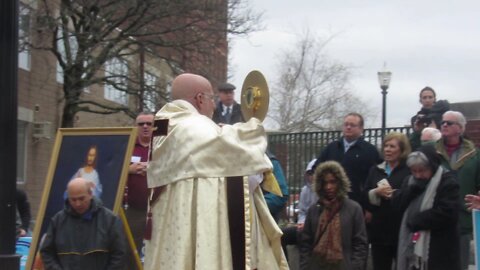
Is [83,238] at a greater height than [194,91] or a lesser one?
lesser

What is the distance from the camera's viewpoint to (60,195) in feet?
24.0

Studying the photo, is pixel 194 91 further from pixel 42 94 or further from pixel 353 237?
pixel 42 94

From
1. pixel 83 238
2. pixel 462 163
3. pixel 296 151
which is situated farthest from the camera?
A: pixel 296 151

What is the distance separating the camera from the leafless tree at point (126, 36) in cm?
2155

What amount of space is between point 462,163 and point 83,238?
12.0ft

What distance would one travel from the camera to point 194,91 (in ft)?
17.2

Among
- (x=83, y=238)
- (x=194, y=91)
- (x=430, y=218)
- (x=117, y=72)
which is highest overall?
(x=117, y=72)

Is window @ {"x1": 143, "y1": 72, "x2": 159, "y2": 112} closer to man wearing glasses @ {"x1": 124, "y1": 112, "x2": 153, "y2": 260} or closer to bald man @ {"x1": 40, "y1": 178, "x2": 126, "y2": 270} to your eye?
man wearing glasses @ {"x1": 124, "y1": 112, "x2": 153, "y2": 260}

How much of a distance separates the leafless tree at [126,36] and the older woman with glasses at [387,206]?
48.2 ft

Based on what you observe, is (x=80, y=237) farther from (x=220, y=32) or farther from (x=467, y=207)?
(x=220, y=32)

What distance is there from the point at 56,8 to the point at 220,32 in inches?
186
